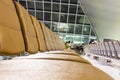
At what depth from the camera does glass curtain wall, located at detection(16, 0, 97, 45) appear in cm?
2197

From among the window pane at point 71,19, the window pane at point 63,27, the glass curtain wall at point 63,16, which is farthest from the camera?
the window pane at point 63,27

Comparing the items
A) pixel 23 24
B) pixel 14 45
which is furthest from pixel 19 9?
pixel 14 45

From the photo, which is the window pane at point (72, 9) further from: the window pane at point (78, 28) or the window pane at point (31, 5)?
the window pane at point (31, 5)

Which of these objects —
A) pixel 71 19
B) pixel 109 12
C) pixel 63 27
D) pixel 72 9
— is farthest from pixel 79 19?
pixel 109 12

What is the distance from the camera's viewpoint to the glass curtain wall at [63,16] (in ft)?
72.1

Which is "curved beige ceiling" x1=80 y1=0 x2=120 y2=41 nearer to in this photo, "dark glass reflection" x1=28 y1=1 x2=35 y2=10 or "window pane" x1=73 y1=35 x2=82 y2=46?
"window pane" x1=73 y1=35 x2=82 y2=46

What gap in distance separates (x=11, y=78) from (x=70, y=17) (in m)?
22.1

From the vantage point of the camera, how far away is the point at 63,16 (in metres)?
22.4

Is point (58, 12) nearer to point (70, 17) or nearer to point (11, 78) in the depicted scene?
point (70, 17)

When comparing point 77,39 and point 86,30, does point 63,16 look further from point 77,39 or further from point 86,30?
point 77,39

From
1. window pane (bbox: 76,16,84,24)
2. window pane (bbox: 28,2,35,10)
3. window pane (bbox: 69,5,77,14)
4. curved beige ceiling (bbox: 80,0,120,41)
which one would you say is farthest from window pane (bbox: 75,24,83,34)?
window pane (bbox: 28,2,35,10)

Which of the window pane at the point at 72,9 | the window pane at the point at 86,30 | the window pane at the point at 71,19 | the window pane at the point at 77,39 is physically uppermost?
the window pane at the point at 72,9

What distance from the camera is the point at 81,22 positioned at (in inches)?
899

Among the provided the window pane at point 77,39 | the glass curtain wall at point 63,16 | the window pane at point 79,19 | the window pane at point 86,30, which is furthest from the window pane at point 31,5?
the window pane at point 86,30
